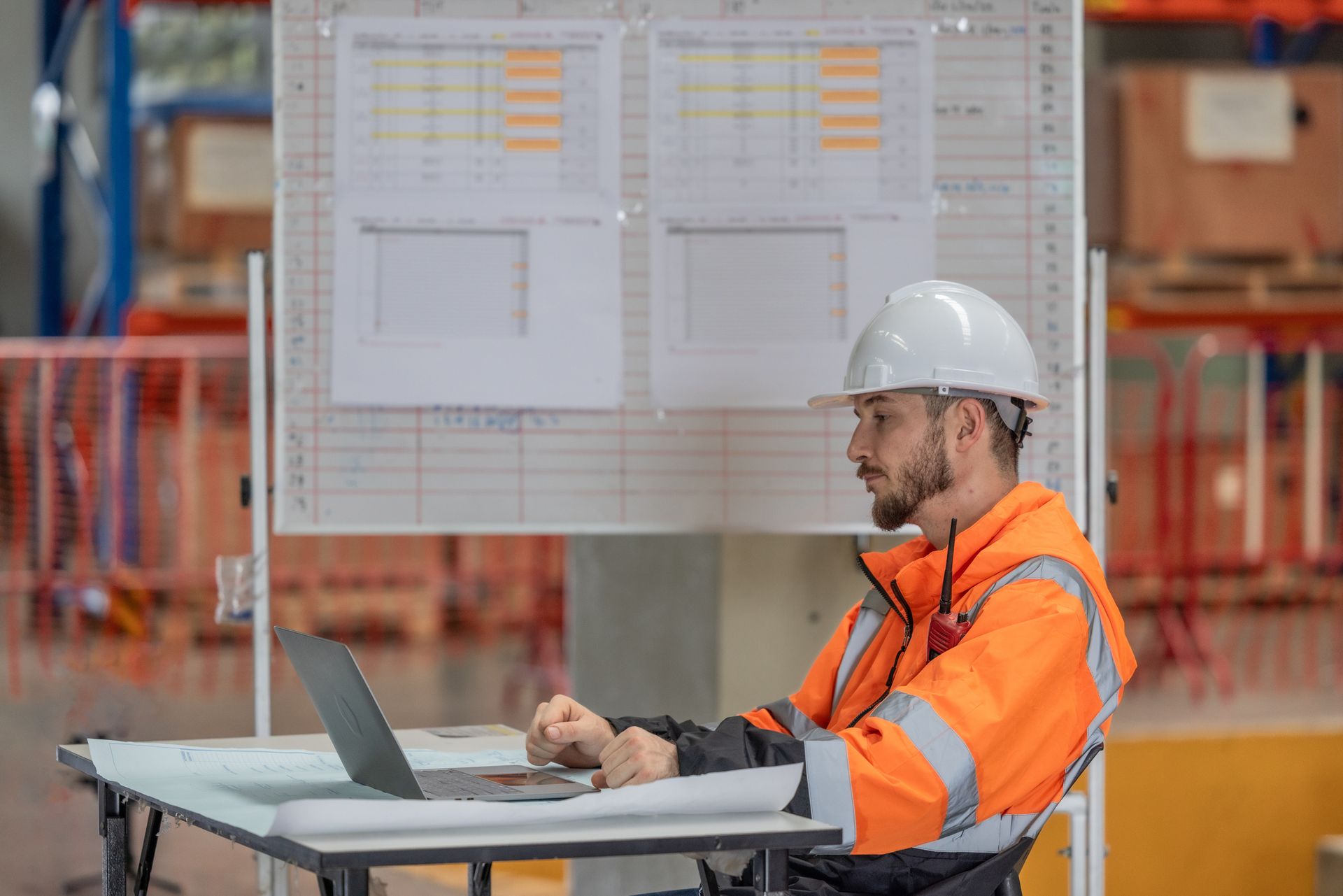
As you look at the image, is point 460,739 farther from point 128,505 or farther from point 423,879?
point 128,505

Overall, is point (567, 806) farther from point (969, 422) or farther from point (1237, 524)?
point (1237, 524)

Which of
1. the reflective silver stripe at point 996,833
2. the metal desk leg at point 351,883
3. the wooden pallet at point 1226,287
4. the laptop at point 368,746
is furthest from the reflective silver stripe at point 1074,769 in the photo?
the wooden pallet at point 1226,287

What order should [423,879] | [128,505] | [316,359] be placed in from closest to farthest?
[316,359]
[423,879]
[128,505]

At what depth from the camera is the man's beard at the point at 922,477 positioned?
2529mm

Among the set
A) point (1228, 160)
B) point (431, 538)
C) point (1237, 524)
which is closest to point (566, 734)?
point (1228, 160)

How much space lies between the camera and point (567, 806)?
1.83m

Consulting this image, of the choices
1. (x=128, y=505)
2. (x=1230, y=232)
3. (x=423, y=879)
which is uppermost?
(x=1230, y=232)

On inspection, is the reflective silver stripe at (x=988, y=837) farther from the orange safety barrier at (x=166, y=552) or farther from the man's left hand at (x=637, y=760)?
the orange safety barrier at (x=166, y=552)

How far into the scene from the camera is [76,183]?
16688mm

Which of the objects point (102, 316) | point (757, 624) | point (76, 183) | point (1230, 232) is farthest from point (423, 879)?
point (76, 183)

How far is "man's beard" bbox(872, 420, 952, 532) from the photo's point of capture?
253 cm

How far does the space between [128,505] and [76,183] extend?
8372mm

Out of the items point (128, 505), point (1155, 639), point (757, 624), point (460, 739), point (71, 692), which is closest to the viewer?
point (460, 739)

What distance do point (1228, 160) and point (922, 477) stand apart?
6912mm
